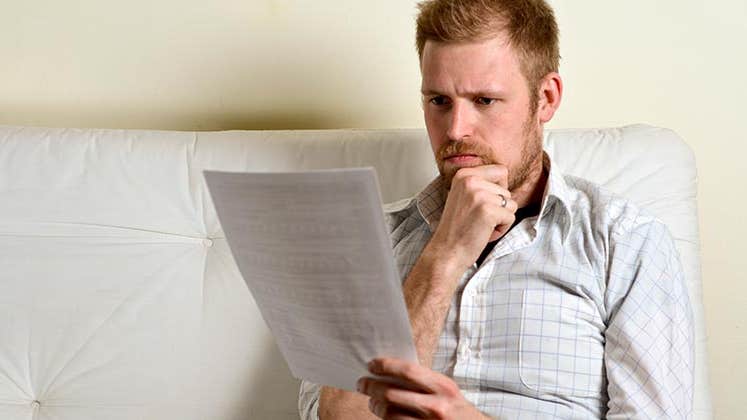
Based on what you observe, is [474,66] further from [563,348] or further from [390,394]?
[390,394]

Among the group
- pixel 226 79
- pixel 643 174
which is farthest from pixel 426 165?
pixel 226 79

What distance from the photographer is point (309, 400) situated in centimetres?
137

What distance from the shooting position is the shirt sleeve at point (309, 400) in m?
1.34

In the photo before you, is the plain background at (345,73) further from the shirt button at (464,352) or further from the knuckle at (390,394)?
the knuckle at (390,394)

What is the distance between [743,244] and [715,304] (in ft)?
0.38

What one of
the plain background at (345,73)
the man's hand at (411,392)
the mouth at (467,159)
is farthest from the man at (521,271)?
the plain background at (345,73)

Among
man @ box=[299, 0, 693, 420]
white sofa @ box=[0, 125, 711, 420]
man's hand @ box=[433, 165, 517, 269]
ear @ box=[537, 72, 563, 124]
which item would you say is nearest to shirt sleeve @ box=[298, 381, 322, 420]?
man @ box=[299, 0, 693, 420]

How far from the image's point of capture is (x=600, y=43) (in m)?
1.73

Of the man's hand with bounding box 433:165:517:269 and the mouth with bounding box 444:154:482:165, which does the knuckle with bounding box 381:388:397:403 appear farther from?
the mouth with bounding box 444:154:482:165

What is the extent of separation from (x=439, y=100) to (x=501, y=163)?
13cm

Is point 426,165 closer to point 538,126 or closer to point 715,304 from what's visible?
point 538,126

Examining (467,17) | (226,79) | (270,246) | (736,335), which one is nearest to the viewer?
(270,246)

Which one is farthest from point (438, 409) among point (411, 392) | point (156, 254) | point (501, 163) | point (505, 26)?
point (156, 254)

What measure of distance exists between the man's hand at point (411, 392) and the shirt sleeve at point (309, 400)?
0.94 ft
